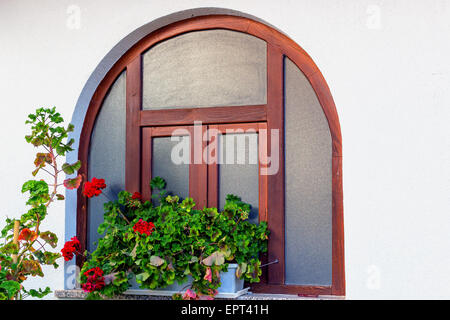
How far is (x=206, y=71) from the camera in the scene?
3.46 m

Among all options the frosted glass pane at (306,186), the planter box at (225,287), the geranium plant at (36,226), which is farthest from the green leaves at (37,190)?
the frosted glass pane at (306,186)

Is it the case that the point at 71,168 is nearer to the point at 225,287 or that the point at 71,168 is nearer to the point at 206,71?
the point at 206,71

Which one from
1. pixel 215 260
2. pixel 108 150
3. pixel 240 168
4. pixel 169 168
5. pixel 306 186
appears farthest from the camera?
pixel 108 150

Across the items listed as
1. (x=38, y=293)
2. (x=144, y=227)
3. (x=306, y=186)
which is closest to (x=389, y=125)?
(x=306, y=186)

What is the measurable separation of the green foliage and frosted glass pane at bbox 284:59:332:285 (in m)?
0.18

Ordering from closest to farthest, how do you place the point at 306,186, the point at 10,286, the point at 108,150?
the point at 10,286 < the point at 306,186 < the point at 108,150

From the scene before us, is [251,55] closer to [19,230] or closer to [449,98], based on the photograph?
[449,98]

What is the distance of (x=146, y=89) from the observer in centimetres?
358

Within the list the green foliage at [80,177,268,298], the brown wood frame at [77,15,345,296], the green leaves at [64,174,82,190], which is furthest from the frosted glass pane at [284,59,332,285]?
the green leaves at [64,174,82,190]

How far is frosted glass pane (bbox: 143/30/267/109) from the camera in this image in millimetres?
3363

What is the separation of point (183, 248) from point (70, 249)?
2.26ft

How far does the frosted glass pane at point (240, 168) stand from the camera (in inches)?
131

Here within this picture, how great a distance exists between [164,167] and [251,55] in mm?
802
